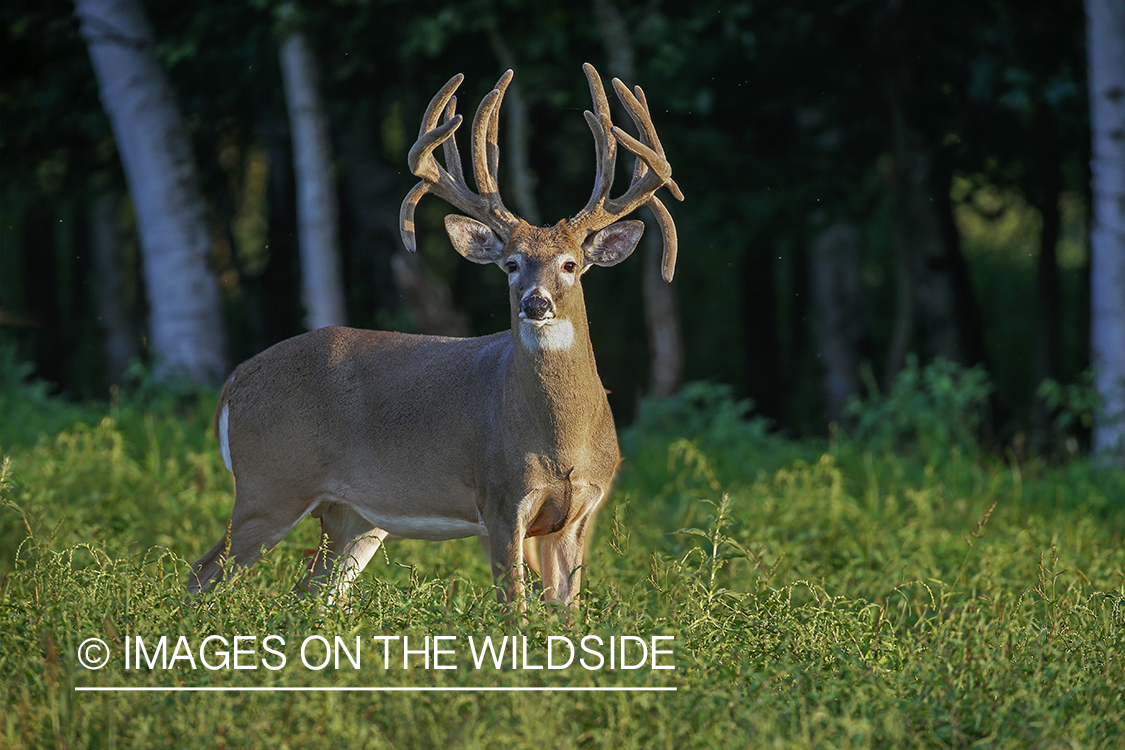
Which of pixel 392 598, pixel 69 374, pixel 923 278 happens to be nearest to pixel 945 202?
pixel 923 278

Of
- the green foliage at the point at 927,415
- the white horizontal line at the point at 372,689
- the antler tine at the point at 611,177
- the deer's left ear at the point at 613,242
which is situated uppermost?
the antler tine at the point at 611,177

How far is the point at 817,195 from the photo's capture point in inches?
432

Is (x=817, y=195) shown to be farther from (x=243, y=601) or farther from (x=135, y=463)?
(x=243, y=601)

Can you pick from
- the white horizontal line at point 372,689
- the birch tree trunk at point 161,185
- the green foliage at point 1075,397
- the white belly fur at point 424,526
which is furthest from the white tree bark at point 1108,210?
the birch tree trunk at point 161,185

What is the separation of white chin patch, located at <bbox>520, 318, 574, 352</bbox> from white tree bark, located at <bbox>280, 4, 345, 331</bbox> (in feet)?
19.0

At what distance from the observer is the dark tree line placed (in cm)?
1029

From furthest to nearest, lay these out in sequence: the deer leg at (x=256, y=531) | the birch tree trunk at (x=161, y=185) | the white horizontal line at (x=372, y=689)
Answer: the birch tree trunk at (x=161, y=185), the deer leg at (x=256, y=531), the white horizontal line at (x=372, y=689)

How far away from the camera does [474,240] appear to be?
5.02m

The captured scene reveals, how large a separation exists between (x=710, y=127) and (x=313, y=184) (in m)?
3.36

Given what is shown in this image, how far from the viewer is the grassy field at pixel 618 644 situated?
3.57 metres

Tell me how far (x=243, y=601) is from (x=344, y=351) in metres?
1.29

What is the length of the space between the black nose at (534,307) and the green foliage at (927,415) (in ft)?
14.9

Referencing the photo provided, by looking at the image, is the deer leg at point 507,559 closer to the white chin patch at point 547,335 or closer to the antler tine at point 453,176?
the white chin patch at point 547,335

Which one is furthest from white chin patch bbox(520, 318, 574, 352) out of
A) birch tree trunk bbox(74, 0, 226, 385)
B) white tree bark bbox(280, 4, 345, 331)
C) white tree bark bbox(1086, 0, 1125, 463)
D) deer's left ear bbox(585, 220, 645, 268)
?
birch tree trunk bbox(74, 0, 226, 385)
